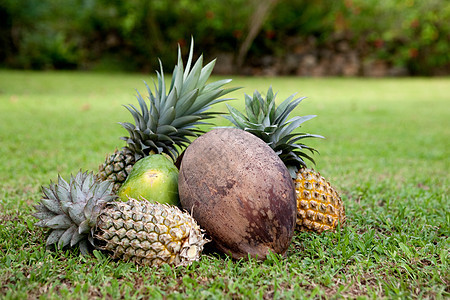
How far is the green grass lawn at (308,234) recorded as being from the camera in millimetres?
2230

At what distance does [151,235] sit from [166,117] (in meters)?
1.08

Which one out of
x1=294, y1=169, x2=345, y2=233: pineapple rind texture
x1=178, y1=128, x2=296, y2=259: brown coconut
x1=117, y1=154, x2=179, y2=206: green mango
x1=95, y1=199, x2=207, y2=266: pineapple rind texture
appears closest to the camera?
x1=95, y1=199, x2=207, y2=266: pineapple rind texture

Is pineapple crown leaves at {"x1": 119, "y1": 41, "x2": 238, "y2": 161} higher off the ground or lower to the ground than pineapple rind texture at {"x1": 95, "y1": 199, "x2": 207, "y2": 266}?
higher

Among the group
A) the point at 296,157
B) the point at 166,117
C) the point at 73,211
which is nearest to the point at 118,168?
the point at 166,117

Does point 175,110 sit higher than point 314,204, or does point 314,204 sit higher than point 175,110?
point 175,110

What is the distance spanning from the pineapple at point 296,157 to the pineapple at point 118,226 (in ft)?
2.63

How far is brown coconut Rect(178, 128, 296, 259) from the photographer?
2514 millimetres

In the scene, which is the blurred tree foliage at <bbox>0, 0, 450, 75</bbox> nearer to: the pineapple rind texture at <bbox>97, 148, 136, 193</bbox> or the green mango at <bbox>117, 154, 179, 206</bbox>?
the pineapple rind texture at <bbox>97, 148, 136, 193</bbox>

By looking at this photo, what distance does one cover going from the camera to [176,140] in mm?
3404

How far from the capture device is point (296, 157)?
9.87 ft

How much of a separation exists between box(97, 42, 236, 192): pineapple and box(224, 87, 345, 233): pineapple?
0.93ft

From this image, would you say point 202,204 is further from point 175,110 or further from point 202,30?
point 202,30

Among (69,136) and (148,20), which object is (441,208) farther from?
(148,20)

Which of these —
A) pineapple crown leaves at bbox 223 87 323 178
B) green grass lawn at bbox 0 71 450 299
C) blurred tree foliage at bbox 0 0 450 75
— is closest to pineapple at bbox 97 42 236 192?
pineapple crown leaves at bbox 223 87 323 178
